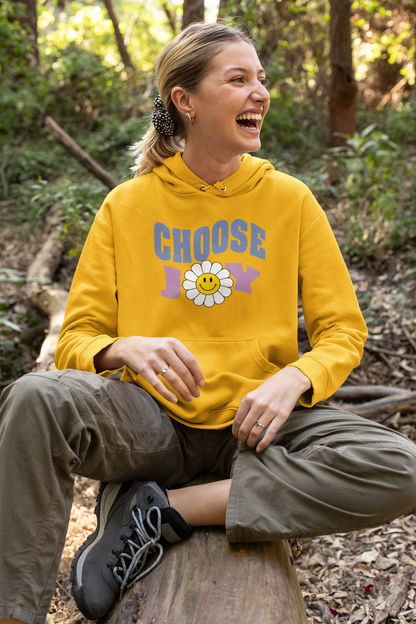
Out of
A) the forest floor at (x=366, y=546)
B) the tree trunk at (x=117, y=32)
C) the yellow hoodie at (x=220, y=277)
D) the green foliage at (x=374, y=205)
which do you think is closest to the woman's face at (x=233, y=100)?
the yellow hoodie at (x=220, y=277)

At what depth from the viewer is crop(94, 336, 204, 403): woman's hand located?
58.6 inches

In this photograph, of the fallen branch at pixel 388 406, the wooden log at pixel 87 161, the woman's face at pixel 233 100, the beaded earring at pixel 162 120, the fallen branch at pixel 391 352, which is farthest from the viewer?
the wooden log at pixel 87 161

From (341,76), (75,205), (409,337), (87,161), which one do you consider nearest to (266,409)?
(409,337)

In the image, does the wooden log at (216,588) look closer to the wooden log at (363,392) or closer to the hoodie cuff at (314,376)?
the hoodie cuff at (314,376)

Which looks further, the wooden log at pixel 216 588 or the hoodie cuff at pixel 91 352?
the hoodie cuff at pixel 91 352

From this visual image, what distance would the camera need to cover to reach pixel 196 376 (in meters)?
1.51

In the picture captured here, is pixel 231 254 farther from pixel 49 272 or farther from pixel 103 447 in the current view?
pixel 49 272

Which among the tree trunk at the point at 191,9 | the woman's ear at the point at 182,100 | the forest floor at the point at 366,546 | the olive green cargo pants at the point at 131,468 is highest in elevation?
the tree trunk at the point at 191,9

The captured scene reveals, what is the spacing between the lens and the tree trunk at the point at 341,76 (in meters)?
5.70

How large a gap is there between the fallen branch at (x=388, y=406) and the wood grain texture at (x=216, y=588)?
1.37 metres

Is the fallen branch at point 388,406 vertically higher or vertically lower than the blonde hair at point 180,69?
lower

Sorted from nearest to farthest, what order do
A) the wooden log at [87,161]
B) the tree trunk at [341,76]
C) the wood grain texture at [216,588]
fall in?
1. the wood grain texture at [216,588]
2. the wooden log at [87,161]
3. the tree trunk at [341,76]

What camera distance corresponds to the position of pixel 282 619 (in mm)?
1239

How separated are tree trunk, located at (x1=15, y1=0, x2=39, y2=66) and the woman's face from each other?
7267 mm
